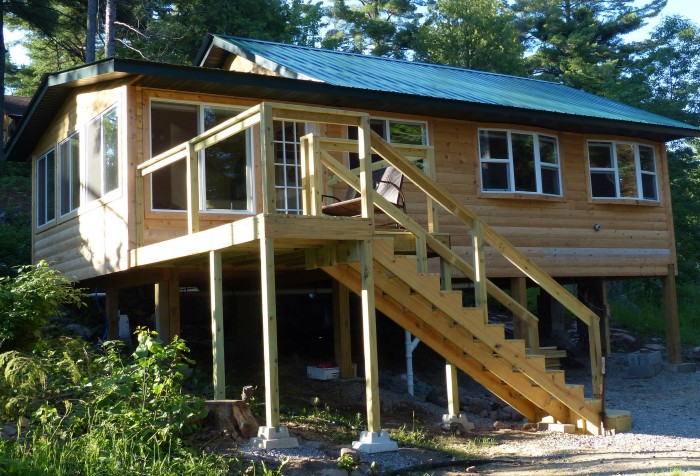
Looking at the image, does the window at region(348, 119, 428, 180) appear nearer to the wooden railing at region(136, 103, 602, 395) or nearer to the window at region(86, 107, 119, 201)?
the wooden railing at region(136, 103, 602, 395)

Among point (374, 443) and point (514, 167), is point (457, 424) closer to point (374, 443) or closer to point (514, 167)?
point (374, 443)

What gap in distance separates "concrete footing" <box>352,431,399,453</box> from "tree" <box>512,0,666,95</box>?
26325mm

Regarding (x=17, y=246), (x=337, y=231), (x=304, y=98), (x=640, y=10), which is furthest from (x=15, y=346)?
(x=640, y=10)

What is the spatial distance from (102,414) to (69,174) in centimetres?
662

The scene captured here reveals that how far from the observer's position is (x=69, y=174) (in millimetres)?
12656

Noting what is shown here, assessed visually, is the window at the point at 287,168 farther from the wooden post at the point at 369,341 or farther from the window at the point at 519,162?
the wooden post at the point at 369,341

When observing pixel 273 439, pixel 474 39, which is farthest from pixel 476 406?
pixel 474 39

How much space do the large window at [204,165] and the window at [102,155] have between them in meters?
0.50

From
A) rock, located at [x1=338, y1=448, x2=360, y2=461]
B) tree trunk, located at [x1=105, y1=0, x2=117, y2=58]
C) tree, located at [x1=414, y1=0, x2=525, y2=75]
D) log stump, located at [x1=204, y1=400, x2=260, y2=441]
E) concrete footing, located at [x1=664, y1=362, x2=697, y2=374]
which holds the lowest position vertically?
concrete footing, located at [x1=664, y1=362, x2=697, y2=374]

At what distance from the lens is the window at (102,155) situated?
36.0 feet

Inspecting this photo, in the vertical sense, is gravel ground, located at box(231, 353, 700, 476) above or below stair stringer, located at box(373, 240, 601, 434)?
below

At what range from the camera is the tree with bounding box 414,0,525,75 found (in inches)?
1236

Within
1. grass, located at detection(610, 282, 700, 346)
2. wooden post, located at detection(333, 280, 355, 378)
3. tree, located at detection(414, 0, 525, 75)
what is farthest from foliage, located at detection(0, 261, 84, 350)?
tree, located at detection(414, 0, 525, 75)

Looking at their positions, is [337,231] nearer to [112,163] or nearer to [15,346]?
[15,346]
